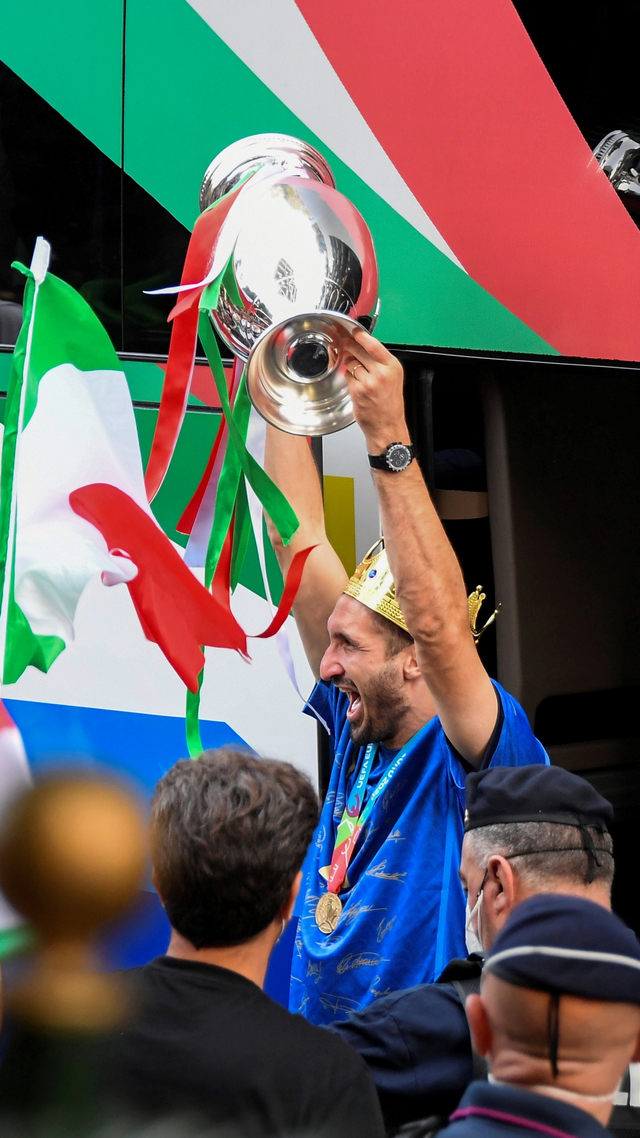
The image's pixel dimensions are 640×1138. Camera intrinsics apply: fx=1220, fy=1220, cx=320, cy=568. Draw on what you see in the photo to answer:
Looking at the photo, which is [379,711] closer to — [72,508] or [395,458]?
[395,458]

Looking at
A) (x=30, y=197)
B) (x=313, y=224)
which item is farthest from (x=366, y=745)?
(x=30, y=197)

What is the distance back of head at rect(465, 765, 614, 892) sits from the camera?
6.05 feet

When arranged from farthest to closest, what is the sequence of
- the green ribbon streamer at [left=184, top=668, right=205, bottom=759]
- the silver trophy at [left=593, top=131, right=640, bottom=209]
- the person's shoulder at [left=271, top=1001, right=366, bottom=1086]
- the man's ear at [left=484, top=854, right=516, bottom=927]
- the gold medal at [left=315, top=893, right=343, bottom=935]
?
the silver trophy at [left=593, top=131, right=640, bottom=209]
the gold medal at [left=315, top=893, right=343, bottom=935]
the green ribbon streamer at [left=184, top=668, right=205, bottom=759]
the man's ear at [left=484, top=854, right=516, bottom=927]
the person's shoulder at [left=271, top=1001, right=366, bottom=1086]

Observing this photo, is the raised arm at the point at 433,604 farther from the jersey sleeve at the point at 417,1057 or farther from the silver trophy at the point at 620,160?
the silver trophy at the point at 620,160

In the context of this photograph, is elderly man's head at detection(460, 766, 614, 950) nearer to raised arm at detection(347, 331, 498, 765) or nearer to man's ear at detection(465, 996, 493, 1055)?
raised arm at detection(347, 331, 498, 765)

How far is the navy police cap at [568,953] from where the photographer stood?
1.20m

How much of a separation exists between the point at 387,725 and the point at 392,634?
0.71 ft

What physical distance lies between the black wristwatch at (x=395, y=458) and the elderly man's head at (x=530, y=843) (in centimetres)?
56

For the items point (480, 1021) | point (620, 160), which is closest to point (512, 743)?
point (480, 1021)

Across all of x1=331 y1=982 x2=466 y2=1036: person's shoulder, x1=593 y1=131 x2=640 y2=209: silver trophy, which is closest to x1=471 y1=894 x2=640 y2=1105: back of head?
x1=331 y1=982 x2=466 y2=1036: person's shoulder

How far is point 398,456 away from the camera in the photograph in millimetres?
2125

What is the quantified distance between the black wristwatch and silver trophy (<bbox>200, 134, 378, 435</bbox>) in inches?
4.1

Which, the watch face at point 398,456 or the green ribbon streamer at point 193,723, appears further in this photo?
the watch face at point 398,456

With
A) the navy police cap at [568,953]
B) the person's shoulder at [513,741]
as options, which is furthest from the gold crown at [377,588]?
the navy police cap at [568,953]
